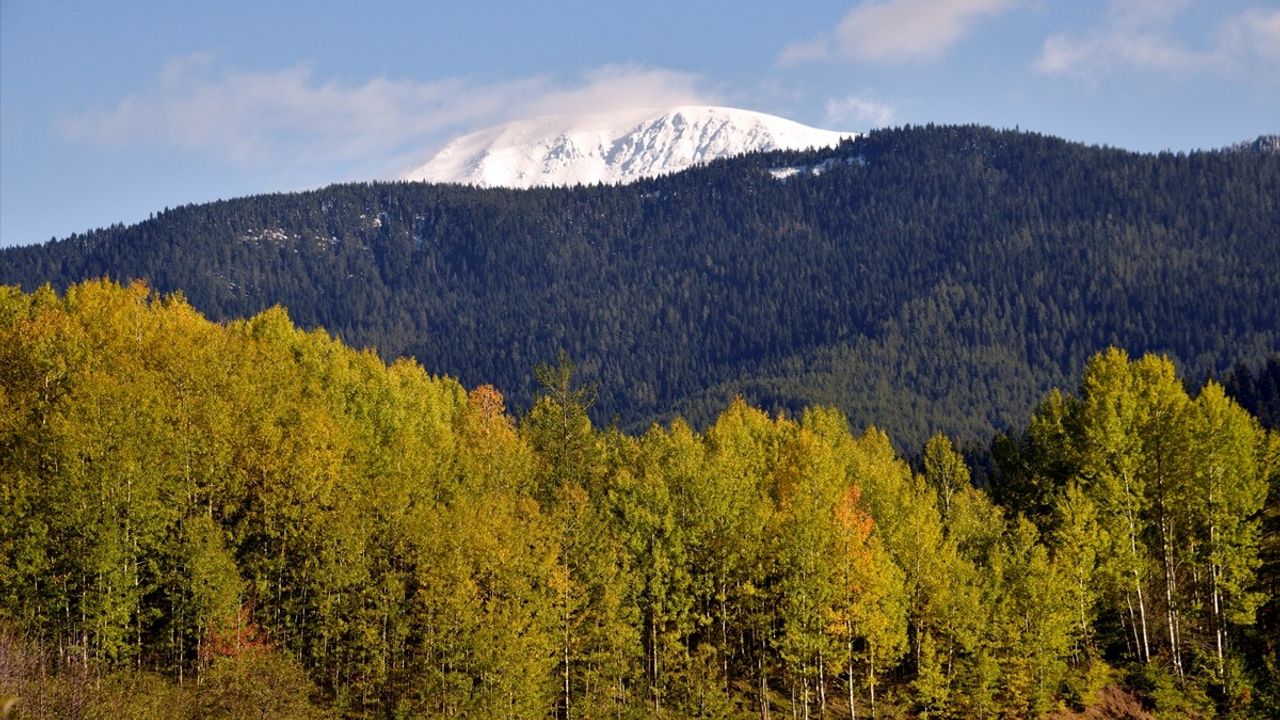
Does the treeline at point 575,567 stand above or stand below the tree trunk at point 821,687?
above

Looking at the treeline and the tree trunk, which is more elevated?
the treeline

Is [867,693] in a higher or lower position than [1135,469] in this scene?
lower

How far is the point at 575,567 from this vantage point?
Answer: 63781 mm

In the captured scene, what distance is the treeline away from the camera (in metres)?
55.6

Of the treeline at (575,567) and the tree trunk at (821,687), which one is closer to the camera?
the treeline at (575,567)

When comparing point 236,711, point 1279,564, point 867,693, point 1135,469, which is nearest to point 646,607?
point 867,693

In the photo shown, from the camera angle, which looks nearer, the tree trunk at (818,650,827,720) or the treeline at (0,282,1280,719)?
the treeline at (0,282,1280,719)

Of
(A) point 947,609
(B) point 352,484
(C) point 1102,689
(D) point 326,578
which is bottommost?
(C) point 1102,689

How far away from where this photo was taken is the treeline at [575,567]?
5556 centimetres

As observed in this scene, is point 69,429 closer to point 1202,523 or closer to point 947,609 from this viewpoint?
point 947,609

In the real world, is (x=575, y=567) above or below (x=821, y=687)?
above

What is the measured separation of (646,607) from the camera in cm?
6631

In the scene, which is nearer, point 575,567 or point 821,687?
point 821,687

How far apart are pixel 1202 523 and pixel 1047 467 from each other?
495 inches
